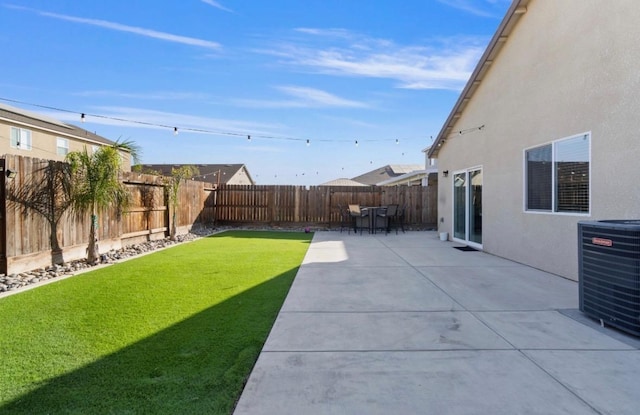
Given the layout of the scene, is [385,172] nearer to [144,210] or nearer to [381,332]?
[144,210]

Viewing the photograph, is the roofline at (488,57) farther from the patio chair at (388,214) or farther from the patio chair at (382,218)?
the patio chair at (382,218)

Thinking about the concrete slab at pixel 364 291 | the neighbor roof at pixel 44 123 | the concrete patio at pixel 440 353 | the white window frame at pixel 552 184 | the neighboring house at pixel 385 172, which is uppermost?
the neighbor roof at pixel 44 123

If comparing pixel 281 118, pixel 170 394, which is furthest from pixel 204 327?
pixel 281 118

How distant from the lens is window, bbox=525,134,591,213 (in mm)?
5250

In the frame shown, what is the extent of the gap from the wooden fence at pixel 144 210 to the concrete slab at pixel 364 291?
408 centimetres

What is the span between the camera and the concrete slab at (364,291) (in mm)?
4113

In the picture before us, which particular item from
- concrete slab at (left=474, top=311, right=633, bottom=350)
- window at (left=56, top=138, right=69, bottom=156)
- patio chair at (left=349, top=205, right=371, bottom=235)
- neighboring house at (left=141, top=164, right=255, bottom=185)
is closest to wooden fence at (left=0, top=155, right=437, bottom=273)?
patio chair at (left=349, top=205, right=371, bottom=235)

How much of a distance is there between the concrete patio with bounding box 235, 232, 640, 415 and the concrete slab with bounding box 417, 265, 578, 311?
0.02m

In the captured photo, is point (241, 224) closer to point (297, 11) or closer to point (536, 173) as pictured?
point (297, 11)

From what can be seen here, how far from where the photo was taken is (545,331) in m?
3.36

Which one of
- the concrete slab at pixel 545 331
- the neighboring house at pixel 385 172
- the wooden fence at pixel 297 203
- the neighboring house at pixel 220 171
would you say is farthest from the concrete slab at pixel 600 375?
the neighboring house at pixel 220 171

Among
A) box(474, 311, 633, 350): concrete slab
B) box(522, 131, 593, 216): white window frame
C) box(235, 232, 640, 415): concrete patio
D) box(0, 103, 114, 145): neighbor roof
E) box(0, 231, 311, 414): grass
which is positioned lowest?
box(474, 311, 633, 350): concrete slab

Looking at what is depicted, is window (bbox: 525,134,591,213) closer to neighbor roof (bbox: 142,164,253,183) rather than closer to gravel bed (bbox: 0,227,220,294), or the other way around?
gravel bed (bbox: 0,227,220,294)

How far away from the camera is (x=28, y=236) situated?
541cm
